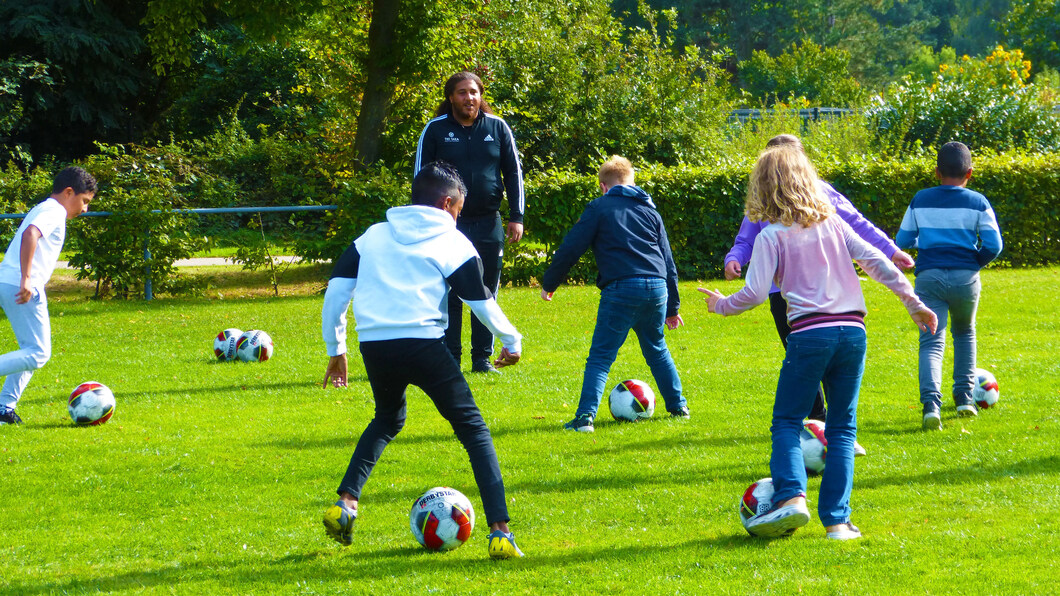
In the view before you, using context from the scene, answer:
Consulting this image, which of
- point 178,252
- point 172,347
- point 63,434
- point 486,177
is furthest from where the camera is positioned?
point 178,252

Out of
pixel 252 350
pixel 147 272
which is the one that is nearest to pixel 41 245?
pixel 252 350

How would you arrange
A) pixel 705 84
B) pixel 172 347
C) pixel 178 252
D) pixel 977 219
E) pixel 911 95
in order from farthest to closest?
pixel 911 95 < pixel 705 84 < pixel 178 252 < pixel 172 347 < pixel 977 219

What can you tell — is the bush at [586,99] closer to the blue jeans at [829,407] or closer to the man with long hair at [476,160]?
the man with long hair at [476,160]

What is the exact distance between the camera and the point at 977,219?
7047mm

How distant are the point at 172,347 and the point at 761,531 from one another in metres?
8.85

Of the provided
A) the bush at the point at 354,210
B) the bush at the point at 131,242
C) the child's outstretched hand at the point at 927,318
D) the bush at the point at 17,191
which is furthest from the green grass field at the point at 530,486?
the bush at the point at 17,191

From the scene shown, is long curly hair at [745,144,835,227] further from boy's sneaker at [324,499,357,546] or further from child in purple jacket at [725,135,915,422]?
boy's sneaker at [324,499,357,546]

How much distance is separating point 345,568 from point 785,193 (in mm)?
2618

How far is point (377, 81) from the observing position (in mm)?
18062

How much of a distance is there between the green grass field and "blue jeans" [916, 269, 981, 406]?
36 cm

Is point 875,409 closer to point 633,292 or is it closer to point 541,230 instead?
point 633,292

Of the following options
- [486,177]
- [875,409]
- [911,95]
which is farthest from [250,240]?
[911,95]

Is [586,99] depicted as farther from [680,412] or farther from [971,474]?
[971,474]

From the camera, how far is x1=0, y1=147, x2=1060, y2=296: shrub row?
15969 mm
